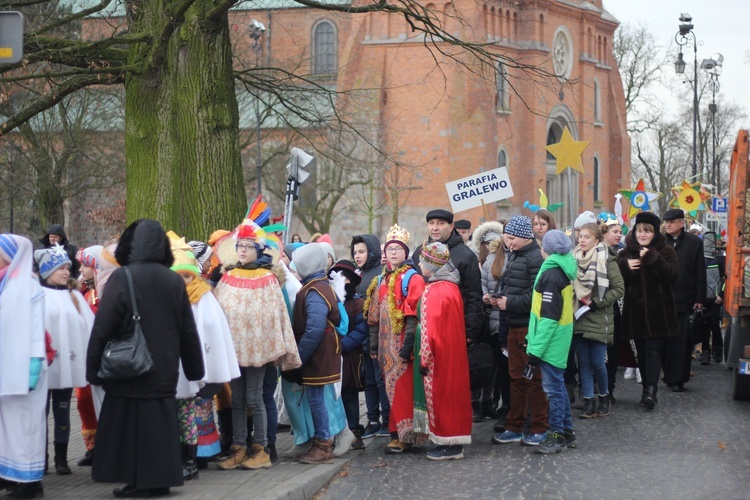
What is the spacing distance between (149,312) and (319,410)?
7.70 ft

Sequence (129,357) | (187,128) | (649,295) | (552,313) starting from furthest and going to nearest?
(187,128), (649,295), (552,313), (129,357)

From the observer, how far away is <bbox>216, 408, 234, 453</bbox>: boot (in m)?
9.80

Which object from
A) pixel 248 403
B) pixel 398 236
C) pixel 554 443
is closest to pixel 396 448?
pixel 554 443

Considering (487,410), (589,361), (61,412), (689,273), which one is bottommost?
(487,410)

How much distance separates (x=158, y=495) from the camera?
7.82 meters

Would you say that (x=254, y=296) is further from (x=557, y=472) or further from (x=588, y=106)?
(x=588, y=106)

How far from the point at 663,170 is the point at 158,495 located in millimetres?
66470

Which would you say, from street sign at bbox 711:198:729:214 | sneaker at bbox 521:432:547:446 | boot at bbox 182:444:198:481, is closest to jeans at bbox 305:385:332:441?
boot at bbox 182:444:198:481

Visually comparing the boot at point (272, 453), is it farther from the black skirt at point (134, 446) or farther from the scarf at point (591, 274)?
the scarf at point (591, 274)

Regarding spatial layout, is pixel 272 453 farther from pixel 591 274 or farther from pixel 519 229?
pixel 591 274

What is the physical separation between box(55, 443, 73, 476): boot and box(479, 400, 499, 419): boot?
4778mm

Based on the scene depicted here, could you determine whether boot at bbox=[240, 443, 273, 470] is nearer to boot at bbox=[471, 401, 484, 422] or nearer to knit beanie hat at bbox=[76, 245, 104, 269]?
knit beanie hat at bbox=[76, 245, 104, 269]

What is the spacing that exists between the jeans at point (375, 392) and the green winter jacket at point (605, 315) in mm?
2292

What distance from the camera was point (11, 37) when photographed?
840 cm
